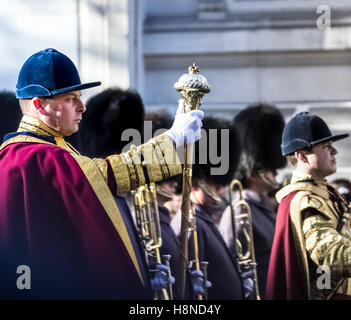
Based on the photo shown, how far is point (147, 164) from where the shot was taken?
411 cm

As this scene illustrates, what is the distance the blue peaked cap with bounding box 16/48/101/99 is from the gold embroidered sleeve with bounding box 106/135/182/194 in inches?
12.2

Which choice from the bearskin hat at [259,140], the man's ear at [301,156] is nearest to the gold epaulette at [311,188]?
the man's ear at [301,156]

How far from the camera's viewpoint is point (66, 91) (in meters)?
4.13

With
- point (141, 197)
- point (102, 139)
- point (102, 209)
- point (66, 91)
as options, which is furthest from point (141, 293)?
point (102, 139)

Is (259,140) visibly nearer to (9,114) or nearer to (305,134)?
(9,114)

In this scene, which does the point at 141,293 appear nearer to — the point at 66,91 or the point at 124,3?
the point at 66,91

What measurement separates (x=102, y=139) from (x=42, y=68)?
1650mm

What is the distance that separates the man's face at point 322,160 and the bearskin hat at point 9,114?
5.39 feet

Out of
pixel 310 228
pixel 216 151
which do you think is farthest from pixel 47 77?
pixel 216 151

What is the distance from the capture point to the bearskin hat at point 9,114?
5801 millimetres

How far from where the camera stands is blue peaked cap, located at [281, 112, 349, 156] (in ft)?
16.3

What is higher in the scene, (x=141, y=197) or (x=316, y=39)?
(x=316, y=39)

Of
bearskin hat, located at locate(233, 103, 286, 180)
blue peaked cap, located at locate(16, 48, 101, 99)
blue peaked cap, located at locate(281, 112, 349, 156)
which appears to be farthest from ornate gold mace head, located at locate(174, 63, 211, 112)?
bearskin hat, located at locate(233, 103, 286, 180)

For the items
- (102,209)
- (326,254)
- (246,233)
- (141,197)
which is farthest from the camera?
(246,233)
